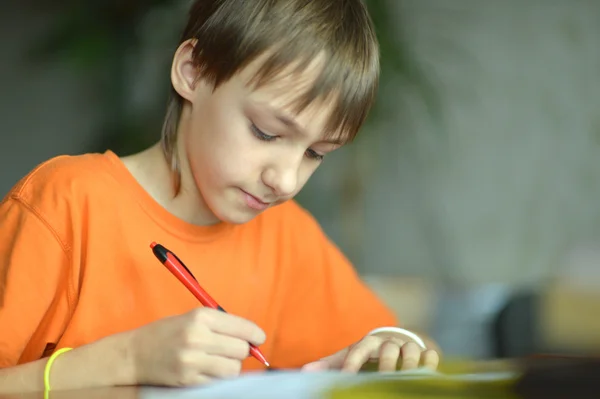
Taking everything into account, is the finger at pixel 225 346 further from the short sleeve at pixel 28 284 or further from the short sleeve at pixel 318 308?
the short sleeve at pixel 318 308

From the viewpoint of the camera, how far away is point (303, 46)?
780mm

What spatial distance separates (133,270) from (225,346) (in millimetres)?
280

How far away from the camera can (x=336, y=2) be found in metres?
0.84

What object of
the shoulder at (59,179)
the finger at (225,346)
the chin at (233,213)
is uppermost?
the shoulder at (59,179)

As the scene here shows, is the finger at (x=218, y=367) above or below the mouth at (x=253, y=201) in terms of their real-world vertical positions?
below

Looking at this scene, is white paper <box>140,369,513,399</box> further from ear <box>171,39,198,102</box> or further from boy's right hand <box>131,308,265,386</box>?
ear <box>171,39,198,102</box>

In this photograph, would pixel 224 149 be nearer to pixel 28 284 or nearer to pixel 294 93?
pixel 294 93

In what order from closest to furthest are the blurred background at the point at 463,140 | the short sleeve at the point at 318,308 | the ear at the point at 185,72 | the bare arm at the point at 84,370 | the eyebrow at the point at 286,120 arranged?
the bare arm at the point at 84,370 → the eyebrow at the point at 286,120 → the ear at the point at 185,72 → the short sleeve at the point at 318,308 → the blurred background at the point at 463,140

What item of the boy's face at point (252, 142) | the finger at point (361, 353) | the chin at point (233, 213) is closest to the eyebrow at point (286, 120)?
the boy's face at point (252, 142)

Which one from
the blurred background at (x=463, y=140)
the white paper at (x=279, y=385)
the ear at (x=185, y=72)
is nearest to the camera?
the white paper at (x=279, y=385)

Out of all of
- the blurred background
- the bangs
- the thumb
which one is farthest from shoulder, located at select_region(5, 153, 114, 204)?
the blurred background

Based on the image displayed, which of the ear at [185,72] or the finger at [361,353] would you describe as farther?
the ear at [185,72]

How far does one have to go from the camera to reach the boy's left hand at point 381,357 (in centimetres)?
72

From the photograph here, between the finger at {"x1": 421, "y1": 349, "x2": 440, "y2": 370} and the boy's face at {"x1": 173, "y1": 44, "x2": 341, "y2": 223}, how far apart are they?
22cm
